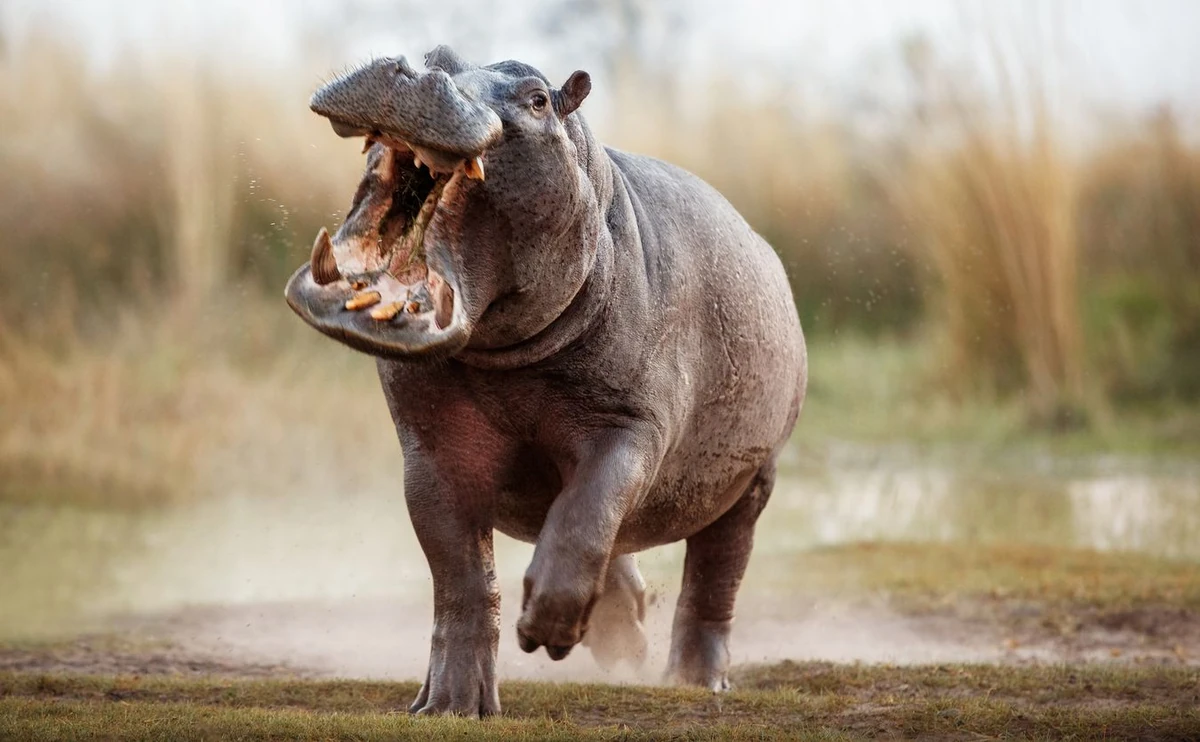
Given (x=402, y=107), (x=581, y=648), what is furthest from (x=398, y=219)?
(x=581, y=648)

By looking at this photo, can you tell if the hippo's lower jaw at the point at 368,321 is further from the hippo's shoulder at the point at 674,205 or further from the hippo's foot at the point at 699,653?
the hippo's foot at the point at 699,653

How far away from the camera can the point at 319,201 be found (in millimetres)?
11383

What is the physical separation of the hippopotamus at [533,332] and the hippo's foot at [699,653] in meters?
0.59

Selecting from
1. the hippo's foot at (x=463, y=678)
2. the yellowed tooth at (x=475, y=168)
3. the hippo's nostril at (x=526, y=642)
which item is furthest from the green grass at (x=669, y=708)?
the yellowed tooth at (x=475, y=168)

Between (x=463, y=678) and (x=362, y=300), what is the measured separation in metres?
1.16

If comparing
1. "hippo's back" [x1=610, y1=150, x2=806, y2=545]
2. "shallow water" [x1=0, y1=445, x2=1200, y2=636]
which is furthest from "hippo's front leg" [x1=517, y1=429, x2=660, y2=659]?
"shallow water" [x1=0, y1=445, x2=1200, y2=636]

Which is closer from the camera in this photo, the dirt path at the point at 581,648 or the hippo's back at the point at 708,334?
the hippo's back at the point at 708,334

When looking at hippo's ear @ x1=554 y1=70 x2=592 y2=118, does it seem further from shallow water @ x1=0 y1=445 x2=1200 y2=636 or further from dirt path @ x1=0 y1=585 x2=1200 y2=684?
shallow water @ x1=0 y1=445 x2=1200 y2=636

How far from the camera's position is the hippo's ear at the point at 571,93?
4.42 metres

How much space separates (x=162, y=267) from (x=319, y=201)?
1.50 m

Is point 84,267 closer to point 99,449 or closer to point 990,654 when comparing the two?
point 99,449

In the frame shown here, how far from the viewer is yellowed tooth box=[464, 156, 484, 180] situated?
4039mm

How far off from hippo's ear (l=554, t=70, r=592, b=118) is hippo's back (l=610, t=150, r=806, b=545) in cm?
63

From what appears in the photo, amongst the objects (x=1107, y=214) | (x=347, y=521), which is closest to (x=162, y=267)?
(x=347, y=521)
